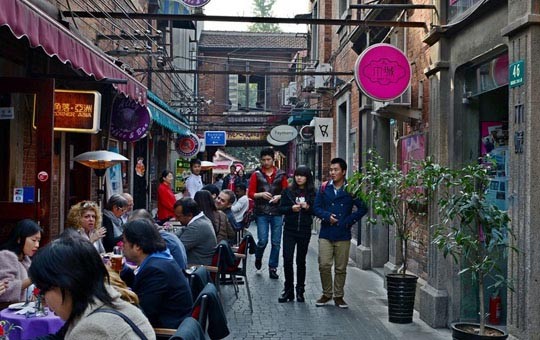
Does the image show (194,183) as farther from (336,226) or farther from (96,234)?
(96,234)

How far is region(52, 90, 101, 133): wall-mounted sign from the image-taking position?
8.74m

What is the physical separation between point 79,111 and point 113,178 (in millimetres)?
4596

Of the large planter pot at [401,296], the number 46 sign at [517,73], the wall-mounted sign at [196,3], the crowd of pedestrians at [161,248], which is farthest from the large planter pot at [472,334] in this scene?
the wall-mounted sign at [196,3]

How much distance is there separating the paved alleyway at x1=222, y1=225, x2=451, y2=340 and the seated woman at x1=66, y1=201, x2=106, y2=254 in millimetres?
1925

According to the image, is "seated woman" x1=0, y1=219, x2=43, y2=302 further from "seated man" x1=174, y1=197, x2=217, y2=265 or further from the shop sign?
the shop sign

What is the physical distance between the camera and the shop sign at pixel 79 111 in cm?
874

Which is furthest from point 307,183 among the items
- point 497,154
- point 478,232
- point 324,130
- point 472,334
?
point 324,130

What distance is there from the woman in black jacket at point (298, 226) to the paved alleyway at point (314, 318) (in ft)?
0.97

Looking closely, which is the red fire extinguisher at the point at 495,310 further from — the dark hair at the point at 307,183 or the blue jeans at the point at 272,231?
the blue jeans at the point at 272,231

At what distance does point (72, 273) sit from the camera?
2715 millimetres

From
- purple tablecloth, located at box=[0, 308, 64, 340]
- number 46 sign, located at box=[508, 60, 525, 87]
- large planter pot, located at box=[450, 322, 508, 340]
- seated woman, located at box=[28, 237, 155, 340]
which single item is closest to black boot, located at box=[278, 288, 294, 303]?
large planter pot, located at box=[450, 322, 508, 340]

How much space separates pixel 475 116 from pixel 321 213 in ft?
7.61

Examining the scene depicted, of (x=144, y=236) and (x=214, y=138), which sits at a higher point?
(x=214, y=138)

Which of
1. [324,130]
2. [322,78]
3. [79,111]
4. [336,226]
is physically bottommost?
[336,226]
